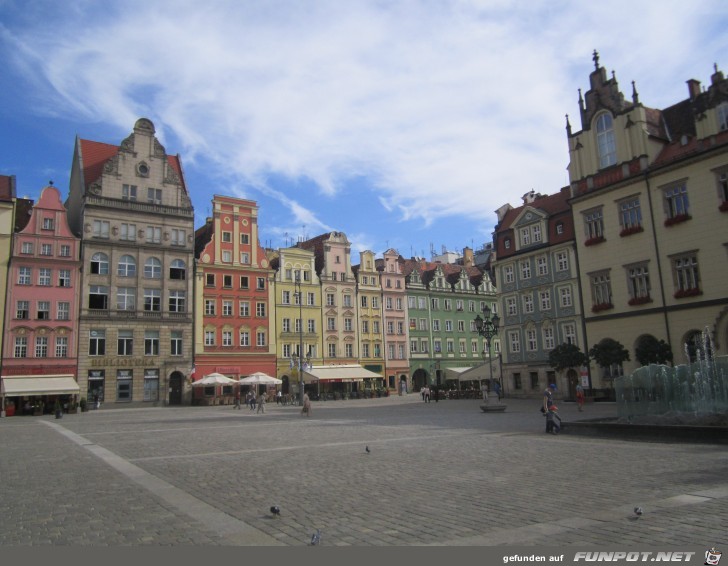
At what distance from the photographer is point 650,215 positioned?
3903cm

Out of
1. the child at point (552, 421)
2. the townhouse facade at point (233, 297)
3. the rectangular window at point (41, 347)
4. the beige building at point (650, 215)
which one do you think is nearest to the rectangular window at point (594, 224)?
the beige building at point (650, 215)

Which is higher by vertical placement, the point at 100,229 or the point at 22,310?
the point at 100,229

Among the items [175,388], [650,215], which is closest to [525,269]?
[650,215]

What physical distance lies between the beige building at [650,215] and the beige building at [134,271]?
36.0m

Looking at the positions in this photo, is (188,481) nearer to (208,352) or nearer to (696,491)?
(696,491)

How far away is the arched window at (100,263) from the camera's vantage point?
5361 cm

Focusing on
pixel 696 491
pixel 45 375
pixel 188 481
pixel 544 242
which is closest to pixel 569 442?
pixel 696 491

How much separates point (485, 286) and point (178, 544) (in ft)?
258

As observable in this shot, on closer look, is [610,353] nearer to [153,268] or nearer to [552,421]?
[552,421]

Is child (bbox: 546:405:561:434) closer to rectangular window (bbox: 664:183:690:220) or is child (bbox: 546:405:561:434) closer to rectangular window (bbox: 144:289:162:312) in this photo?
rectangular window (bbox: 664:183:690:220)

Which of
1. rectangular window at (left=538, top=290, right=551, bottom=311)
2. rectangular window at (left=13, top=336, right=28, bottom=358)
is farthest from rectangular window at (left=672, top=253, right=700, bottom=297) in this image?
rectangular window at (left=13, top=336, right=28, bottom=358)

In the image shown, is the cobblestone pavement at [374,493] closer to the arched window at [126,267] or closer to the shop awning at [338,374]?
the arched window at [126,267]

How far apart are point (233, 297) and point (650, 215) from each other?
39.2m

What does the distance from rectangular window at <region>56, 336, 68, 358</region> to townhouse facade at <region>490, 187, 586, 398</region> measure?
37682 mm
